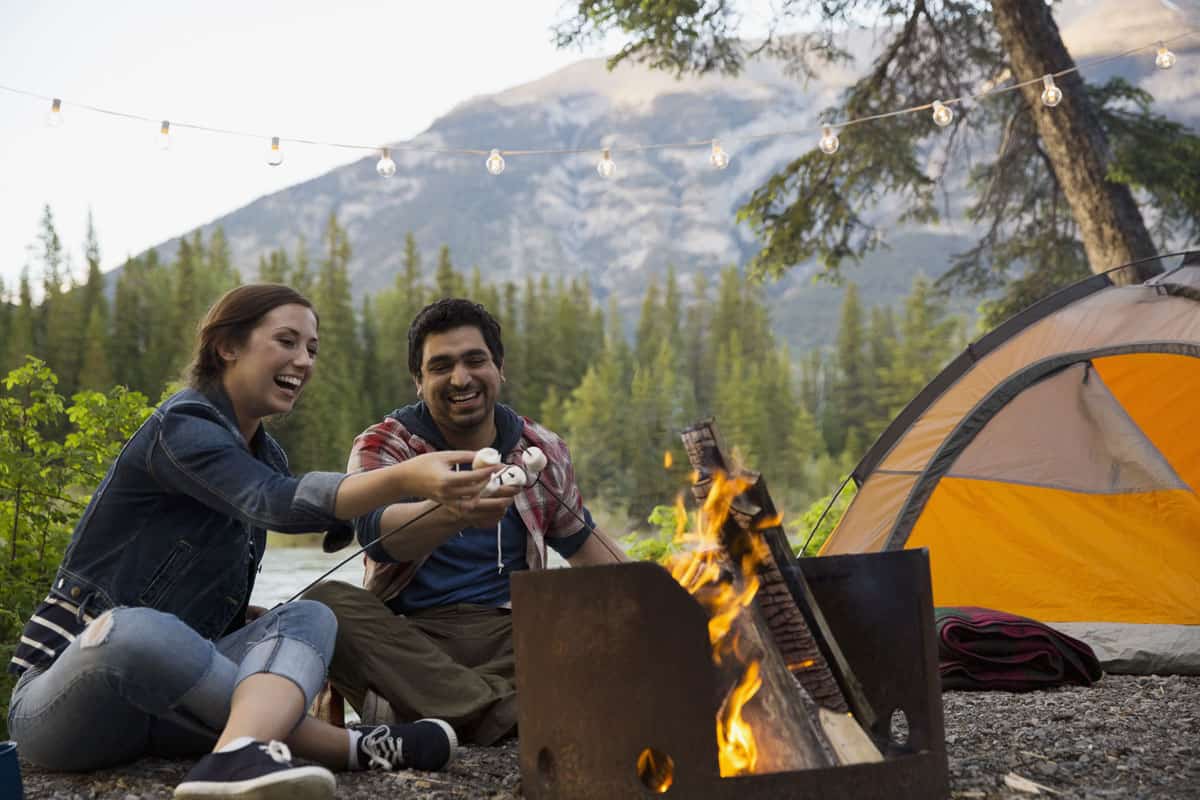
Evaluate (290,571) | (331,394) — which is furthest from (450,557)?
(331,394)

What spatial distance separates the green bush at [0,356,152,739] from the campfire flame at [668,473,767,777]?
10.2 ft

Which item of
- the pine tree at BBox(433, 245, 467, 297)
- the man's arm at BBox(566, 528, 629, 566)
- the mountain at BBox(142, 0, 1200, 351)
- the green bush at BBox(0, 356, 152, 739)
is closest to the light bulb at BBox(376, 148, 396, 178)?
the green bush at BBox(0, 356, 152, 739)

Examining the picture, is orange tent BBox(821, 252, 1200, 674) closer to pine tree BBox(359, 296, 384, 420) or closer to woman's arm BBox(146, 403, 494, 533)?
woman's arm BBox(146, 403, 494, 533)

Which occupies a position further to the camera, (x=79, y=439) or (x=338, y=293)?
(x=338, y=293)

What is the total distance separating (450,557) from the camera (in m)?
3.05

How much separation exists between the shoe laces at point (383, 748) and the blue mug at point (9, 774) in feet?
2.15

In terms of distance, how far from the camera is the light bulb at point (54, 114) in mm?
5133

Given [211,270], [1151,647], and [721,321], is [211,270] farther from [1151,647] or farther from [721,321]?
[1151,647]

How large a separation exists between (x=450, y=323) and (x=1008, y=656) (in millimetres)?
2142

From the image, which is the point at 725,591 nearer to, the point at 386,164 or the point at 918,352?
the point at 386,164

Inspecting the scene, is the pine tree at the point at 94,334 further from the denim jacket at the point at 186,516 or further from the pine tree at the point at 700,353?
the denim jacket at the point at 186,516

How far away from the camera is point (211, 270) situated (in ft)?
230

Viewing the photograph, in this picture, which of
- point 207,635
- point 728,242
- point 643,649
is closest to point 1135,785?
point 643,649

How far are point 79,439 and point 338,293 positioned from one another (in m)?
59.2
